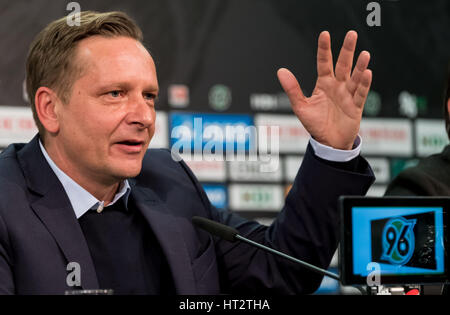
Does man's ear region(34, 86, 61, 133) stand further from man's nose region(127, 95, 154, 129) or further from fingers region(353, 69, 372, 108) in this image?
fingers region(353, 69, 372, 108)

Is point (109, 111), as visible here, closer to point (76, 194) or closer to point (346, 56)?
point (76, 194)

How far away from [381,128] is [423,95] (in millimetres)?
287

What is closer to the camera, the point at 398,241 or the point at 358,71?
the point at 398,241

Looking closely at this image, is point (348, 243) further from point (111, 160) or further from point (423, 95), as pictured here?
point (423, 95)

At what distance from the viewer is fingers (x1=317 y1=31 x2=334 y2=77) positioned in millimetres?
1476

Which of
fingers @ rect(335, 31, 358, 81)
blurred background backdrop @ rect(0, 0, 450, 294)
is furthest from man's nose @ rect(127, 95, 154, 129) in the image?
blurred background backdrop @ rect(0, 0, 450, 294)

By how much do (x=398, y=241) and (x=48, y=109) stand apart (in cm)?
90

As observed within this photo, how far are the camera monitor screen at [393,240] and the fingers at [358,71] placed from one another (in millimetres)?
390

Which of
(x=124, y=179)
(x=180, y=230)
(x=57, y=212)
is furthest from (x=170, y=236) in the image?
(x=57, y=212)

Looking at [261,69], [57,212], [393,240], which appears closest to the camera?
[393,240]

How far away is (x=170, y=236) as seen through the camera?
1.61 meters

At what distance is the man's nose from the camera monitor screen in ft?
1.91

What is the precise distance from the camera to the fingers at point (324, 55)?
4.84ft
